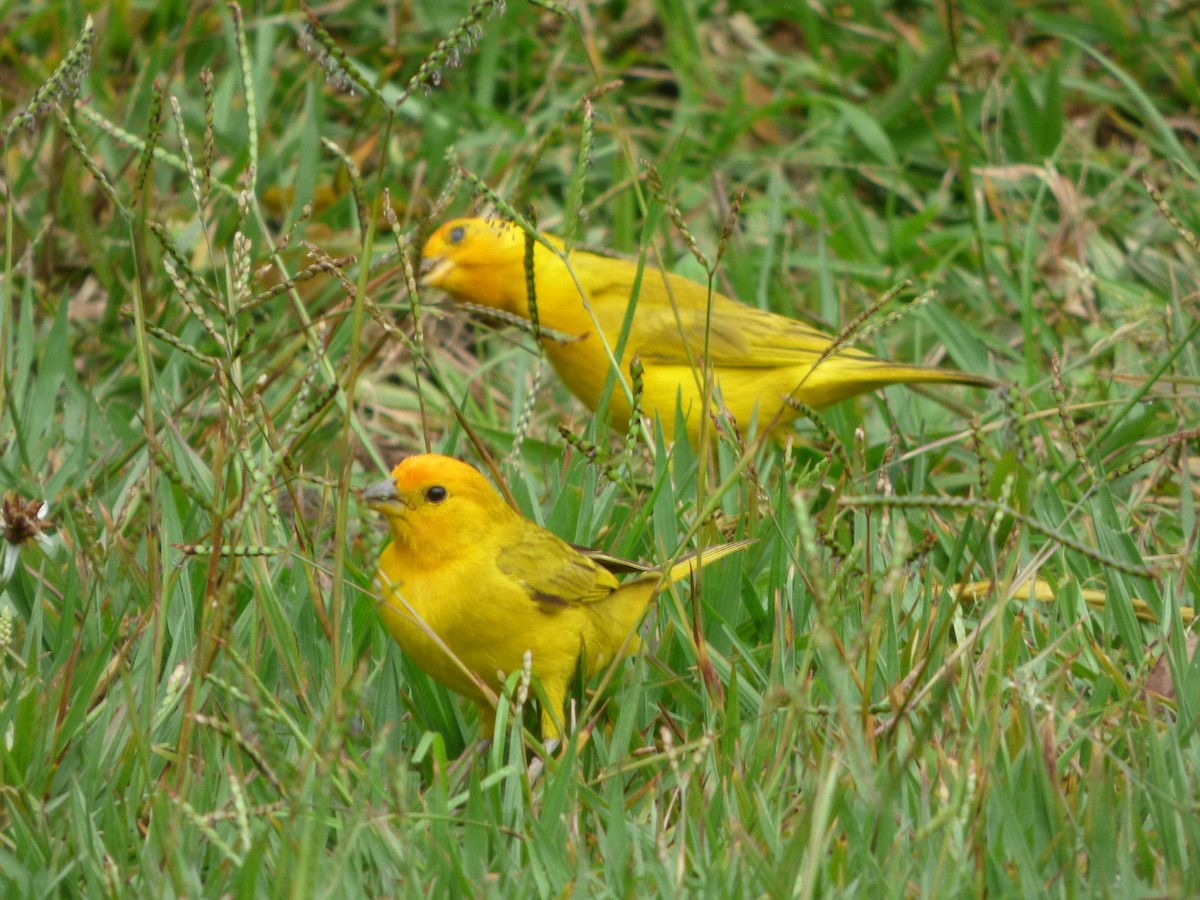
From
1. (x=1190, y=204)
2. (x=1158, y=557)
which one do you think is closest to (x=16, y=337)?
(x=1158, y=557)

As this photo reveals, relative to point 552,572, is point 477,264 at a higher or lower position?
higher

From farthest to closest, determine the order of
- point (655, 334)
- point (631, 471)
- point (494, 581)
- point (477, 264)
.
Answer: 1. point (477, 264)
2. point (655, 334)
3. point (494, 581)
4. point (631, 471)

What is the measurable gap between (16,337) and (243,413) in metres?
2.21

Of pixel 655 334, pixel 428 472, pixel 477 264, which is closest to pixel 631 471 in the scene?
pixel 428 472

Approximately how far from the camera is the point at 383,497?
9.81 ft

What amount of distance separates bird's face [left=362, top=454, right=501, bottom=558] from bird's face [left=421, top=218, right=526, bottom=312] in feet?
5.47

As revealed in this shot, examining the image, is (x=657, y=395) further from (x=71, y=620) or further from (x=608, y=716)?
(x=71, y=620)

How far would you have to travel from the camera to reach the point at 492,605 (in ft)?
9.59

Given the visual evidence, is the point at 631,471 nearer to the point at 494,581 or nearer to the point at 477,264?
the point at 494,581

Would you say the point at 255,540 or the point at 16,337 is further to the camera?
the point at 16,337

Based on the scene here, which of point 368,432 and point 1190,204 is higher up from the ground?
point 1190,204

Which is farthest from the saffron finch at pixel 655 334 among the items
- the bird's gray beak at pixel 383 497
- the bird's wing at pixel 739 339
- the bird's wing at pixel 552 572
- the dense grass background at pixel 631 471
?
the bird's gray beak at pixel 383 497

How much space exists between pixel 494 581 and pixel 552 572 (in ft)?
0.41

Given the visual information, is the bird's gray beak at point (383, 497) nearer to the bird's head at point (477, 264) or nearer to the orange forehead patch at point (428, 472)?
the orange forehead patch at point (428, 472)
